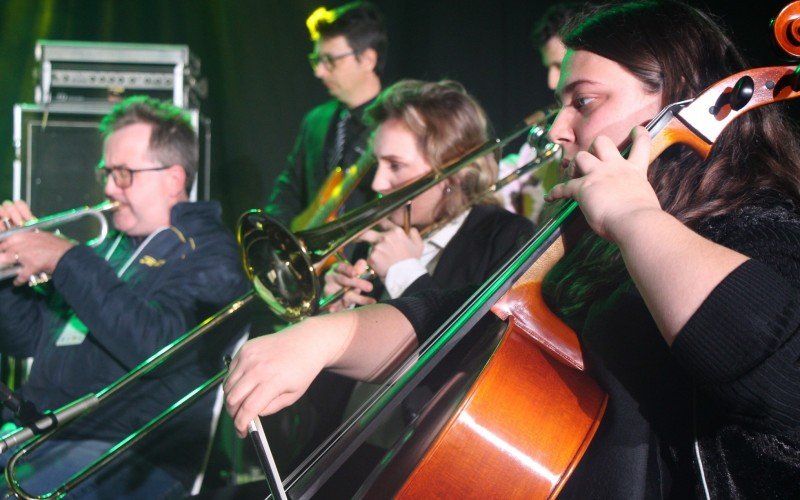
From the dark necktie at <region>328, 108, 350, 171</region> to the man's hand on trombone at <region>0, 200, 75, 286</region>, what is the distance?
1.60m

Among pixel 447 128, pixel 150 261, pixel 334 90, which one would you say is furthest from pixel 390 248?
pixel 334 90

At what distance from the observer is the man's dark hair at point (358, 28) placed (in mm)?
4160

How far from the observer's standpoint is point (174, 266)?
2.73 m

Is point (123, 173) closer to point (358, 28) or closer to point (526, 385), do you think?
point (358, 28)

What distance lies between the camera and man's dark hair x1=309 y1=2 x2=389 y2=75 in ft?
13.6

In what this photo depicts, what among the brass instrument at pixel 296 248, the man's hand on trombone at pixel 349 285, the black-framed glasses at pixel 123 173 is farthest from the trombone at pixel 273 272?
the black-framed glasses at pixel 123 173

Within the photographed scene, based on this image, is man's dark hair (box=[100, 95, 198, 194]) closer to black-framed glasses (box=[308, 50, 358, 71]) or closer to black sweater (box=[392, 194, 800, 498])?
black-framed glasses (box=[308, 50, 358, 71])

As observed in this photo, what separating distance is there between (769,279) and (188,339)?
1679 mm

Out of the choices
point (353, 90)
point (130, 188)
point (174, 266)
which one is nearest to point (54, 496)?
point (174, 266)

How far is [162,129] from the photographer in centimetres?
319

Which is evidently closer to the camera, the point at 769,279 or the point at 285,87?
the point at 769,279

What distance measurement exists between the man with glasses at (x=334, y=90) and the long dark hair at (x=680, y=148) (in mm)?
2624

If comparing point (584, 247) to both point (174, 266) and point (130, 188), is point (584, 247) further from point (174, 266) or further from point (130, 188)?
point (130, 188)

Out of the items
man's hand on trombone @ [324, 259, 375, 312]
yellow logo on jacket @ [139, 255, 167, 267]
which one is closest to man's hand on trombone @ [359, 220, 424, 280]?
man's hand on trombone @ [324, 259, 375, 312]
